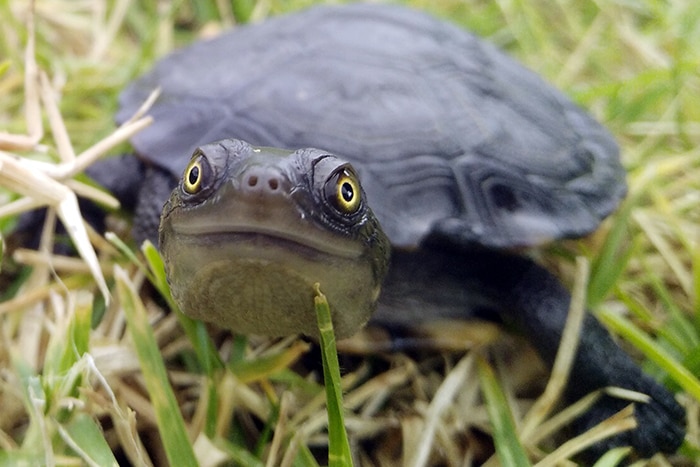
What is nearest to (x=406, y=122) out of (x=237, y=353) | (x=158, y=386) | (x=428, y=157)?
(x=428, y=157)

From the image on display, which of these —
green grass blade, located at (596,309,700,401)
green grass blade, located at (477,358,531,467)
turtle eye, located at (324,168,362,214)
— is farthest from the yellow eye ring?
green grass blade, located at (596,309,700,401)

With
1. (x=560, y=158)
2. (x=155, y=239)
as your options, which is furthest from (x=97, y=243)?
(x=560, y=158)

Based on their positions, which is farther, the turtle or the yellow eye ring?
the turtle

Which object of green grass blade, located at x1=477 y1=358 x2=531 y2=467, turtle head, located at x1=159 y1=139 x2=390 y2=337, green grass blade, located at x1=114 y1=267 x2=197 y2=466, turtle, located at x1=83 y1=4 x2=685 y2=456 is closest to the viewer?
turtle head, located at x1=159 y1=139 x2=390 y2=337

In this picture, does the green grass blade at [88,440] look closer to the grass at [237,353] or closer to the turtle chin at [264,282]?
the grass at [237,353]

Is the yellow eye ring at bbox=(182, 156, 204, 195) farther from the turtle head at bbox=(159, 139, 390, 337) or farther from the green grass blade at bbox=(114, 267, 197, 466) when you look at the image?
the green grass blade at bbox=(114, 267, 197, 466)

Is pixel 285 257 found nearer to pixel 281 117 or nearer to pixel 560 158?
pixel 281 117

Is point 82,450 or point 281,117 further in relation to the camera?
point 281,117
